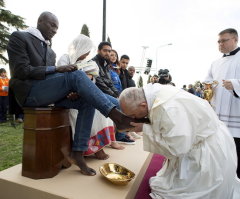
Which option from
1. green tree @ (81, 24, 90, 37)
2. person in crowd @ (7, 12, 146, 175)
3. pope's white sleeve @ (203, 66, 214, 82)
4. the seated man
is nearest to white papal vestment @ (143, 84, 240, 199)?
the seated man

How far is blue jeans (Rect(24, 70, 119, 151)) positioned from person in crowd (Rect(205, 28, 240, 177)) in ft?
7.94

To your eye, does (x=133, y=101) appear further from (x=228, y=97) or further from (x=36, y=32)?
(x=228, y=97)

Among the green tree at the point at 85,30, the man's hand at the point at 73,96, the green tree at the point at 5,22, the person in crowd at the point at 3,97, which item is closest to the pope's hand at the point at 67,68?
the man's hand at the point at 73,96

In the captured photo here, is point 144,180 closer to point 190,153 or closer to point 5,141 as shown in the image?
point 190,153

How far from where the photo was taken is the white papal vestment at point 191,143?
1.82 metres

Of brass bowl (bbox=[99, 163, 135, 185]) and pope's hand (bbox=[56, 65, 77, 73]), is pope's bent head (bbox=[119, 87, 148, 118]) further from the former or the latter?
brass bowl (bbox=[99, 163, 135, 185])

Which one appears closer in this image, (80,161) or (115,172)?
(80,161)

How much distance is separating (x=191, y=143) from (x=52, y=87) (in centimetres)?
139

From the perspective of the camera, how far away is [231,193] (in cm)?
201

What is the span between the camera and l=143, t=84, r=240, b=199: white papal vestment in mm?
1817

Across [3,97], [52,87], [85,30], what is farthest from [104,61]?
[85,30]

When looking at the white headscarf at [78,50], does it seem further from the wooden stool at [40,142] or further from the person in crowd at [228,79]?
the person in crowd at [228,79]

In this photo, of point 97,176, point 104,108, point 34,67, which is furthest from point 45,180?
point 34,67

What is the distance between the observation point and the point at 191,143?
6.11 ft
